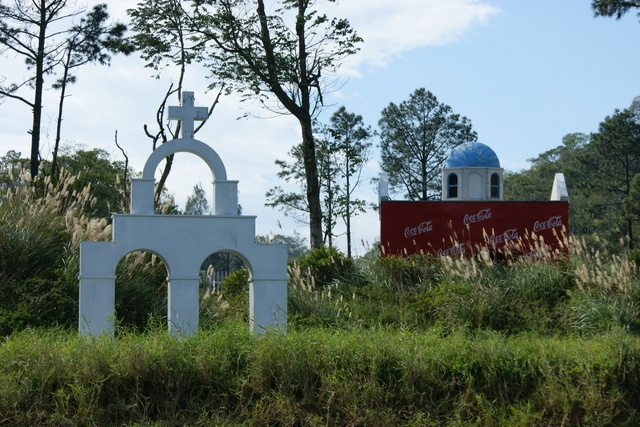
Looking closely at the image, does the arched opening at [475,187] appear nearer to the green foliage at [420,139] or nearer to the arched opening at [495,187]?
the arched opening at [495,187]

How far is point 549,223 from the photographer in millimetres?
18594

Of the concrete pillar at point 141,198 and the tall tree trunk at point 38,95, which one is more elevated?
the tall tree trunk at point 38,95

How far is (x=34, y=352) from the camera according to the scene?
8.17 meters

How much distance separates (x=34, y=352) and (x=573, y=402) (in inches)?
218

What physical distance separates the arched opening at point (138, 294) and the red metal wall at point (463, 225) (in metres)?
6.54

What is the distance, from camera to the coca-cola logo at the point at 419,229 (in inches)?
714

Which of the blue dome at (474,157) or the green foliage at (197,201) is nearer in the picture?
the blue dome at (474,157)

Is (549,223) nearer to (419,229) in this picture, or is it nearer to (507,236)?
(507,236)

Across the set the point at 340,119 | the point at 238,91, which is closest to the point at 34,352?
the point at 238,91

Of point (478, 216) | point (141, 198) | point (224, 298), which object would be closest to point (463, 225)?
point (478, 216)

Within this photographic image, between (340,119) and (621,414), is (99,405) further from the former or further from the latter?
(340,119)

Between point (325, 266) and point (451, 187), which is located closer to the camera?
point (325, 266)

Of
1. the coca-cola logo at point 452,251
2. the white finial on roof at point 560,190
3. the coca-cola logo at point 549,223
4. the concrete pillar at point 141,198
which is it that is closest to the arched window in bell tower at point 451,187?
the white finial on roof at point 560,190

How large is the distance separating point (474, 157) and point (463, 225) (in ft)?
13.0
